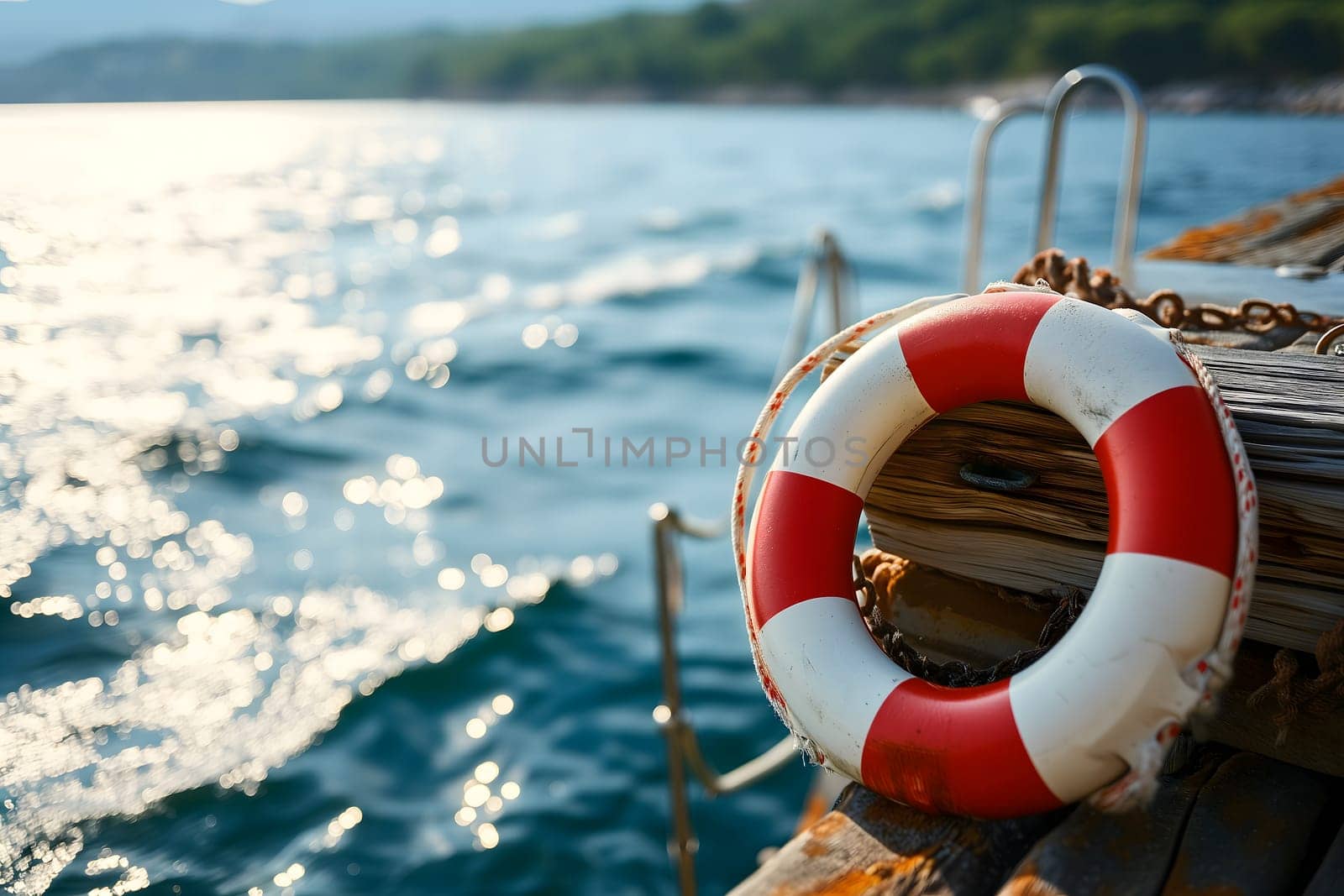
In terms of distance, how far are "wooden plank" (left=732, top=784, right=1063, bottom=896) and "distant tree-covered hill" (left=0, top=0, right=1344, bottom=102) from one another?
1563 inches

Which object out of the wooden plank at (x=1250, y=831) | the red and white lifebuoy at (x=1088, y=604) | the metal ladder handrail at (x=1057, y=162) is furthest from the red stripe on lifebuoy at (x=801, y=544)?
the metal ladder handrail at (x=1057, y=162)

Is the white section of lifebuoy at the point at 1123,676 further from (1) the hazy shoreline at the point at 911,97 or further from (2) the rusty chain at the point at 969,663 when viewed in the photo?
(1) the hazy shoreline at the point at 911,97

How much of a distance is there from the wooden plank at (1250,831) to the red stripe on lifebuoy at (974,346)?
0.48m

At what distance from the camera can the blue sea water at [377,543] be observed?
3.04 metres

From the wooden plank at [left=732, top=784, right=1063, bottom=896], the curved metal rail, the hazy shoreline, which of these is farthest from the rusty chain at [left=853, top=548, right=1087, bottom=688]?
the hazy shoreline

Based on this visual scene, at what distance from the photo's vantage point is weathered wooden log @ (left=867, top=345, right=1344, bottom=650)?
1.09 meters

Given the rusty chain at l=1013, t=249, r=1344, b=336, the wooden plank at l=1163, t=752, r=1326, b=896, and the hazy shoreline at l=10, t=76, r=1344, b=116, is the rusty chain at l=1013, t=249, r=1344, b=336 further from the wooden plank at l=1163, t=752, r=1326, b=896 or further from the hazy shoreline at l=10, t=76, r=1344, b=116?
the hazy shoreline at l=10, t=76, r=1344, b=116

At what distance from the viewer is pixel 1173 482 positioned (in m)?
1.00

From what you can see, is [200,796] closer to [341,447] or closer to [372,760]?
[372,760]

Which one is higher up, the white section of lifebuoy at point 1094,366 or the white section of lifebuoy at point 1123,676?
the white section of lifebuoy at point 1094,366

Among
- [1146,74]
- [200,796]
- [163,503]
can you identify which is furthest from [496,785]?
[1146,74]

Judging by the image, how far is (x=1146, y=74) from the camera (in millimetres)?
49812

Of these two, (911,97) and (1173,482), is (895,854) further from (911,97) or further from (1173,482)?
(911,97)

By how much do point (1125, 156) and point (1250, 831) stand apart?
78.5 inches
